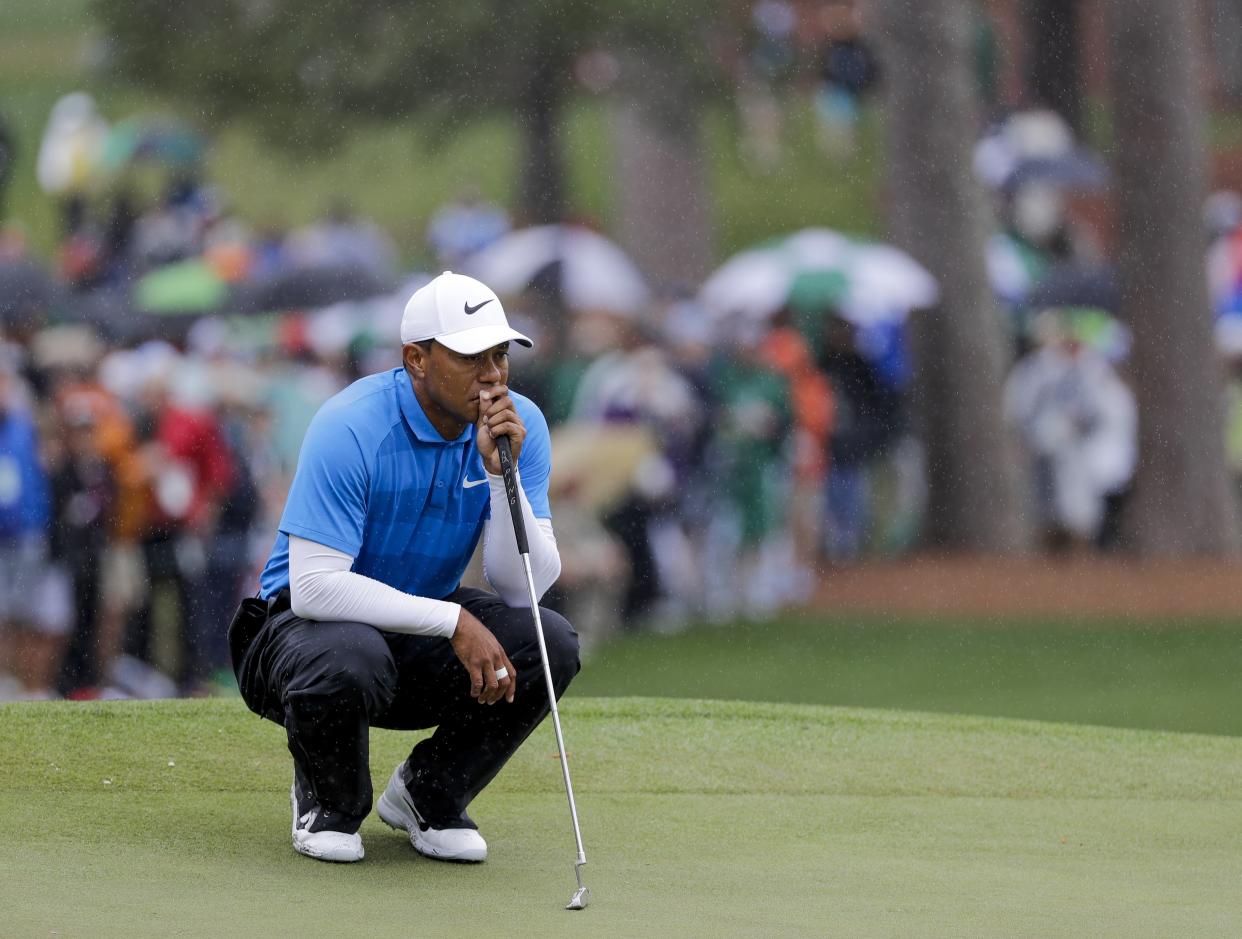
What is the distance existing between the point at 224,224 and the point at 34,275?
29.8 ft

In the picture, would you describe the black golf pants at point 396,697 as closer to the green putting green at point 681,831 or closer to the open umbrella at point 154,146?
the green putting green at point 681,831

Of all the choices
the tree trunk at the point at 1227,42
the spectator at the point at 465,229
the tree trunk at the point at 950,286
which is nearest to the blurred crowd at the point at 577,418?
the tree trunk at the point at 950,286

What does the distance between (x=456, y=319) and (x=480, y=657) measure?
0.72 m

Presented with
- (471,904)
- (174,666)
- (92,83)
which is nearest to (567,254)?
(174,666)

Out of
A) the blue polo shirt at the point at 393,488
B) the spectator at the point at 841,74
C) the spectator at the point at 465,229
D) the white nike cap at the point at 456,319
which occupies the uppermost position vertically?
the spectator at the point at 841,74

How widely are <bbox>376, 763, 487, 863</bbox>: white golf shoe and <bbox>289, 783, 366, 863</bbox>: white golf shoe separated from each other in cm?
16

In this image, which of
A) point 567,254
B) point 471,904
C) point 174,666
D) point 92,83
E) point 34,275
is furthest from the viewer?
point 92,83

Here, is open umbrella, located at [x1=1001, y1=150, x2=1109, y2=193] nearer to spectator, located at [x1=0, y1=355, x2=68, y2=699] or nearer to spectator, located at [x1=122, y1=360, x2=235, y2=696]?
spectator, located at [x1=122, y1=360, x2=235, y2=696]

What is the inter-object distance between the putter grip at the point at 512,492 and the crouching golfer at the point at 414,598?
3 centimetres

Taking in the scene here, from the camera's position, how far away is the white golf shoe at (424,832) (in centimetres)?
512

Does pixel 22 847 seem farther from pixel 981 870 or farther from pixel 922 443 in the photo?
pixel 922 443

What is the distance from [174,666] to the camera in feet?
39.7

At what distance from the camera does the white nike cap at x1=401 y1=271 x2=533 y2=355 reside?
5043 mm

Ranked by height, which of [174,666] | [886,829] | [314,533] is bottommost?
[174,666]
